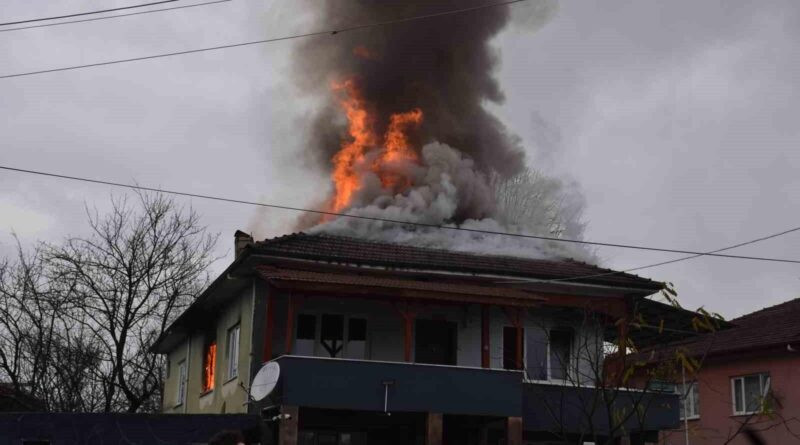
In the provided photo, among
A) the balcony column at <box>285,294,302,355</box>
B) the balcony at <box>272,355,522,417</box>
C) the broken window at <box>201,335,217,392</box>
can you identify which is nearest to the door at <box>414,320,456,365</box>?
the balcony at <box>272,355,522,417</box>

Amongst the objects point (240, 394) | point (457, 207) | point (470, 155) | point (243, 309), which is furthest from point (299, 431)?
point (470, 155)

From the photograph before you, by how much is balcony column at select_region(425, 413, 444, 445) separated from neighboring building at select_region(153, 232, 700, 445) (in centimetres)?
3

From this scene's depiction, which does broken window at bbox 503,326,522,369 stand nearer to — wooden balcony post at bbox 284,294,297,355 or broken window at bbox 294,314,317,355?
broken window at bbox 294,314,317,355

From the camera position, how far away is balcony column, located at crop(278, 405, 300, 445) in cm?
2005

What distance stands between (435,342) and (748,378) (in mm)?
11790

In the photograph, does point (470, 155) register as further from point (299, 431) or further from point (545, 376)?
point (299, 431)

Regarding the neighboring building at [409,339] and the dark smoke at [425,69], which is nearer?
the neighboring building at [409,339]

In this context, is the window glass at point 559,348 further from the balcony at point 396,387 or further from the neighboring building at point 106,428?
the neighboring building at point 106,428

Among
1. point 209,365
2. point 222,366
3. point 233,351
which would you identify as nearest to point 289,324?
point 233,351

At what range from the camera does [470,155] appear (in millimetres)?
34656

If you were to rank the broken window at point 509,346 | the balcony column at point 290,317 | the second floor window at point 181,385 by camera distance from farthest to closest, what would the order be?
the second floor window at point 181,385
the broken window at point 509,346
the balcony column at point 290,317

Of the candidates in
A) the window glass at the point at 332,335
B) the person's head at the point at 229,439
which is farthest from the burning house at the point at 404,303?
the person's head at the point at 229,439

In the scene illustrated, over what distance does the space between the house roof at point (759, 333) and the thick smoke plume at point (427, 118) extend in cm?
582

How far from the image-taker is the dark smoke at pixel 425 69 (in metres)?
34.1
